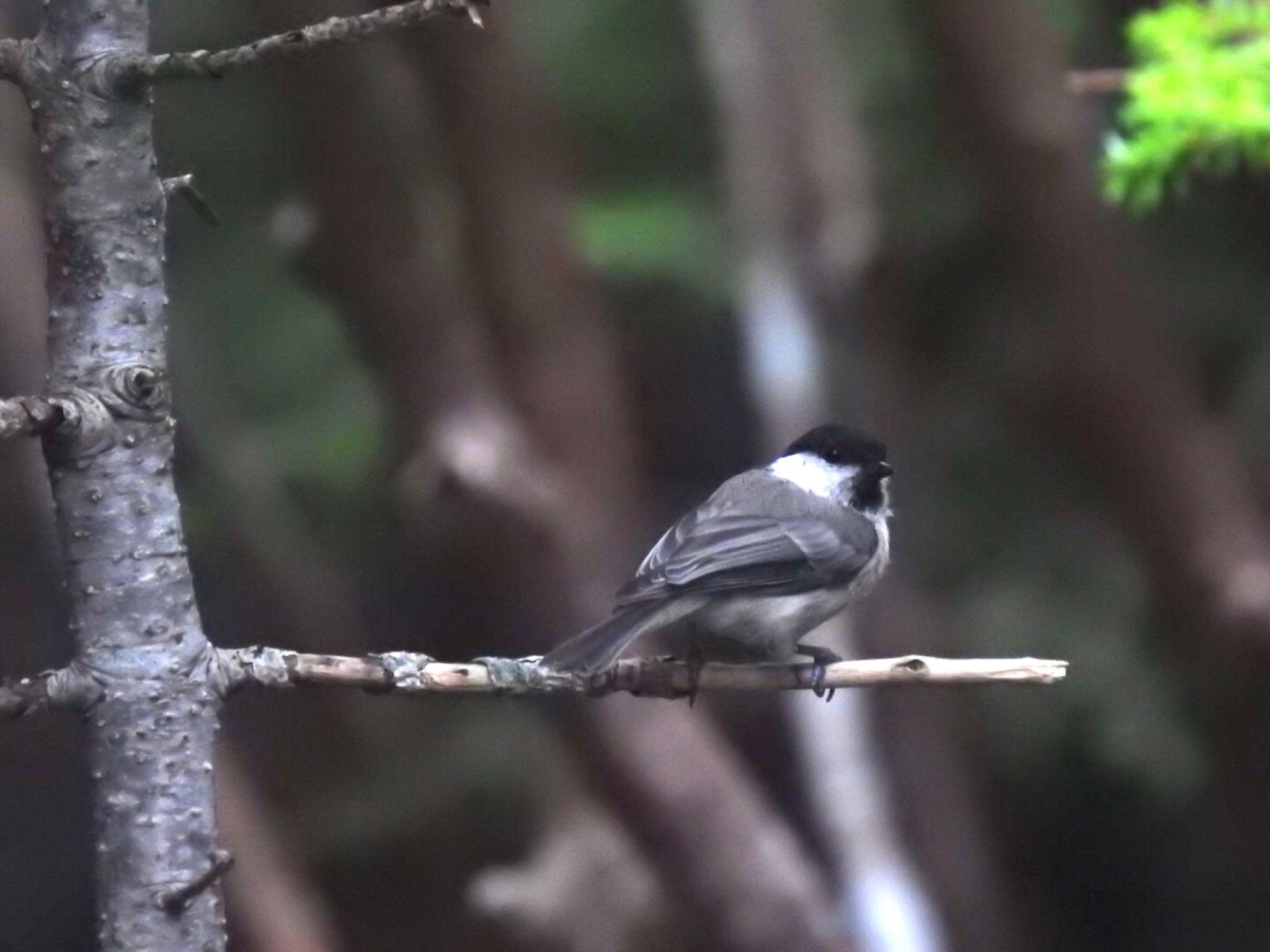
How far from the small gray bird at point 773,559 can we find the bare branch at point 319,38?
55.2 inches

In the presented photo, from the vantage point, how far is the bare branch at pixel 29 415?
4.65ft

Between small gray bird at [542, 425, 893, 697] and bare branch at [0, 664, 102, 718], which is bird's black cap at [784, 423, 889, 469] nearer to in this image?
small gray bird at [542, 425, 893, 697]

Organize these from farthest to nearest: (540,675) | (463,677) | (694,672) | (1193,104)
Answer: (1193,104) → (694,672) → (540,675) → (463,677)

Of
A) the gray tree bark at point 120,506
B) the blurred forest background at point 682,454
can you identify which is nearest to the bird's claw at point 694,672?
the gray tree bark at point 120,506

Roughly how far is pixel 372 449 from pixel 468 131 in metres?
1.18

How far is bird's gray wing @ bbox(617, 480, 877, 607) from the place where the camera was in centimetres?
299

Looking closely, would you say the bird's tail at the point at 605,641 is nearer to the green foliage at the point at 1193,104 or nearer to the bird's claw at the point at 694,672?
the bird's claw at the point at 694,672

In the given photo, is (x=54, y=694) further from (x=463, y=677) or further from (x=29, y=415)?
(x=463, y=677)

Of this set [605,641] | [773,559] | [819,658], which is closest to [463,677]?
[605,641]

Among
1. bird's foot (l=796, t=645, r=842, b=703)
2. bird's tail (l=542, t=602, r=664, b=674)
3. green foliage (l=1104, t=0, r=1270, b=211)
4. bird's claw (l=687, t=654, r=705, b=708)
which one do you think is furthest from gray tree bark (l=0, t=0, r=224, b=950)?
green foliage (l=1104, t=0, r=1270, b=211)

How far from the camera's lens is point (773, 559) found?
3.15m

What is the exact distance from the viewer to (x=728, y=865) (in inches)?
183

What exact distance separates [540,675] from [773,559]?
4.43 feet

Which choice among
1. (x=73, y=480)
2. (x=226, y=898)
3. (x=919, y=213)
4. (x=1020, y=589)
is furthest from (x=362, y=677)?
(x=919, y=213)
